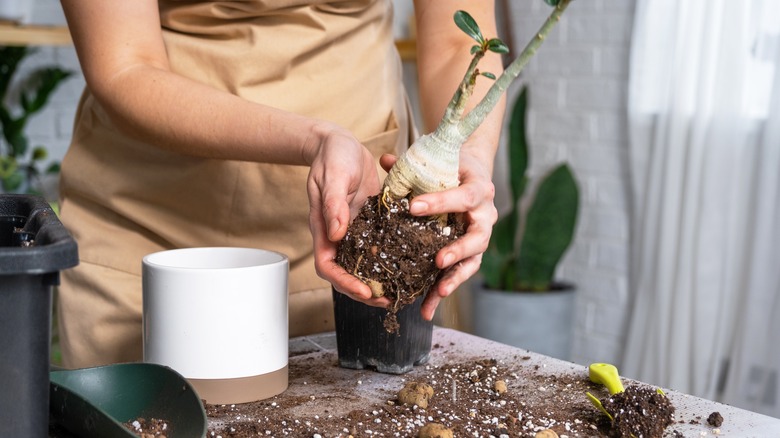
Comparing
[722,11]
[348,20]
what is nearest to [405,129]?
[348,20]

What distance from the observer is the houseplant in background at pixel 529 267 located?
10.2 ft

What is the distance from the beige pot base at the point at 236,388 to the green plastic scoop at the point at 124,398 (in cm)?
9

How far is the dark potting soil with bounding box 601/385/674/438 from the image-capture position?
95 centimetres

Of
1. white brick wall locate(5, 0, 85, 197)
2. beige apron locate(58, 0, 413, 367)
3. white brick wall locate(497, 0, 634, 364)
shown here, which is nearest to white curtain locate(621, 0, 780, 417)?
white brick wall locate(497, 0, 634, 364)

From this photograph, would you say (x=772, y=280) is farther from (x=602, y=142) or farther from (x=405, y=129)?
(x=405, y=129)

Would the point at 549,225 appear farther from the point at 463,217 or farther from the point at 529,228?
the point at 463,217

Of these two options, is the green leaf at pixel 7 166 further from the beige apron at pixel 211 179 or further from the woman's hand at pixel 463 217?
the woman's hand at pixel 463 217

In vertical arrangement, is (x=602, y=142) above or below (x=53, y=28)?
below

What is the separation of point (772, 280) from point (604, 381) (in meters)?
1.72

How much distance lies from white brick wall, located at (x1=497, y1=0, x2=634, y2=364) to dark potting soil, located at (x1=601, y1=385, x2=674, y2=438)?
2.23 metres

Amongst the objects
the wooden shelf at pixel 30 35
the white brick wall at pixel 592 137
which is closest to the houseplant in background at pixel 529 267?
the white brick wall at pixel 592 137

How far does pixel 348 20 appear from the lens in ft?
4.64

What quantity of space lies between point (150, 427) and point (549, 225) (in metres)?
2.37

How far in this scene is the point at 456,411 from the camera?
1.04 meters
